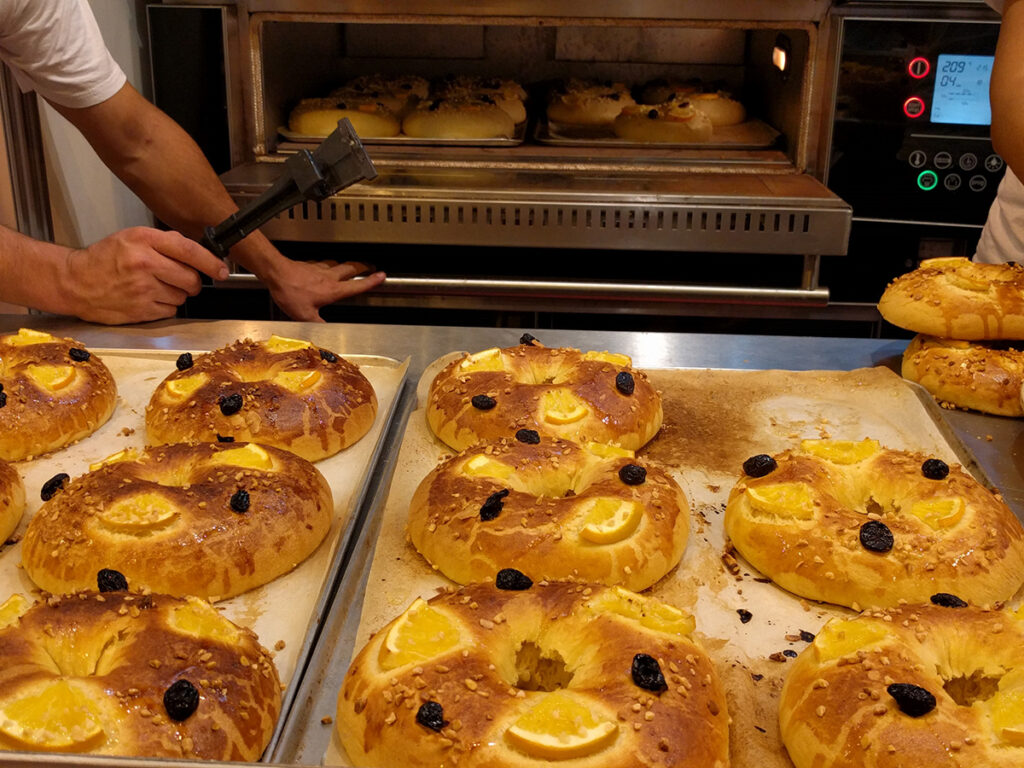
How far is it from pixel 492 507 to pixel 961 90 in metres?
2.54

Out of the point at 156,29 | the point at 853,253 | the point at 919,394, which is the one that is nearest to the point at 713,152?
the point at 853,253

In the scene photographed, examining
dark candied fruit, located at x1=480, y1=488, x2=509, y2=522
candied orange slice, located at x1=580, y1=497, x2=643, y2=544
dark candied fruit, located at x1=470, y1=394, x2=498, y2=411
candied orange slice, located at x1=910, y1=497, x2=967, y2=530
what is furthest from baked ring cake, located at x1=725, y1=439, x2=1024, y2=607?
dark candied fruit, located at x1=470, y1=394, x2=498, y2=411

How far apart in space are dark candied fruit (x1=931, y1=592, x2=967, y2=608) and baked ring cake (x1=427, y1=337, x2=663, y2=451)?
77 cm

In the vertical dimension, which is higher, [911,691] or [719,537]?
[911,691]

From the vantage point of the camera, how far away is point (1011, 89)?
2.38 meters

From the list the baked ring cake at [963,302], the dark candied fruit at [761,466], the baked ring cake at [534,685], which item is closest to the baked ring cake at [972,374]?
the baked ring cake at [963,302]

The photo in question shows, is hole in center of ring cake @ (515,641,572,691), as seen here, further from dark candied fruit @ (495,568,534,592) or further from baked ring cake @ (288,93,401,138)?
baked ring cake @ (288,93,401,138)

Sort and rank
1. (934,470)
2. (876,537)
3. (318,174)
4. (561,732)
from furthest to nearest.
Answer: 1. (318,174)
2. (934,470)
3. (876,537)
4. (561,732)

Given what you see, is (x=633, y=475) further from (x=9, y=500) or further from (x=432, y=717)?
(x=9, y=500)

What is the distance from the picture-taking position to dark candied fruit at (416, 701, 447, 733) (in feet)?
4.15

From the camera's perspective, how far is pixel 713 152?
3713 mm

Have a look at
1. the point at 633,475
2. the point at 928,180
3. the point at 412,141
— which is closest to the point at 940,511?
the point at 633,475

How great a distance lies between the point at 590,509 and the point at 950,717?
0.71 meters

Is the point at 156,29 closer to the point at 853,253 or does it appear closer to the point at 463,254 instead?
the point at 463,254
